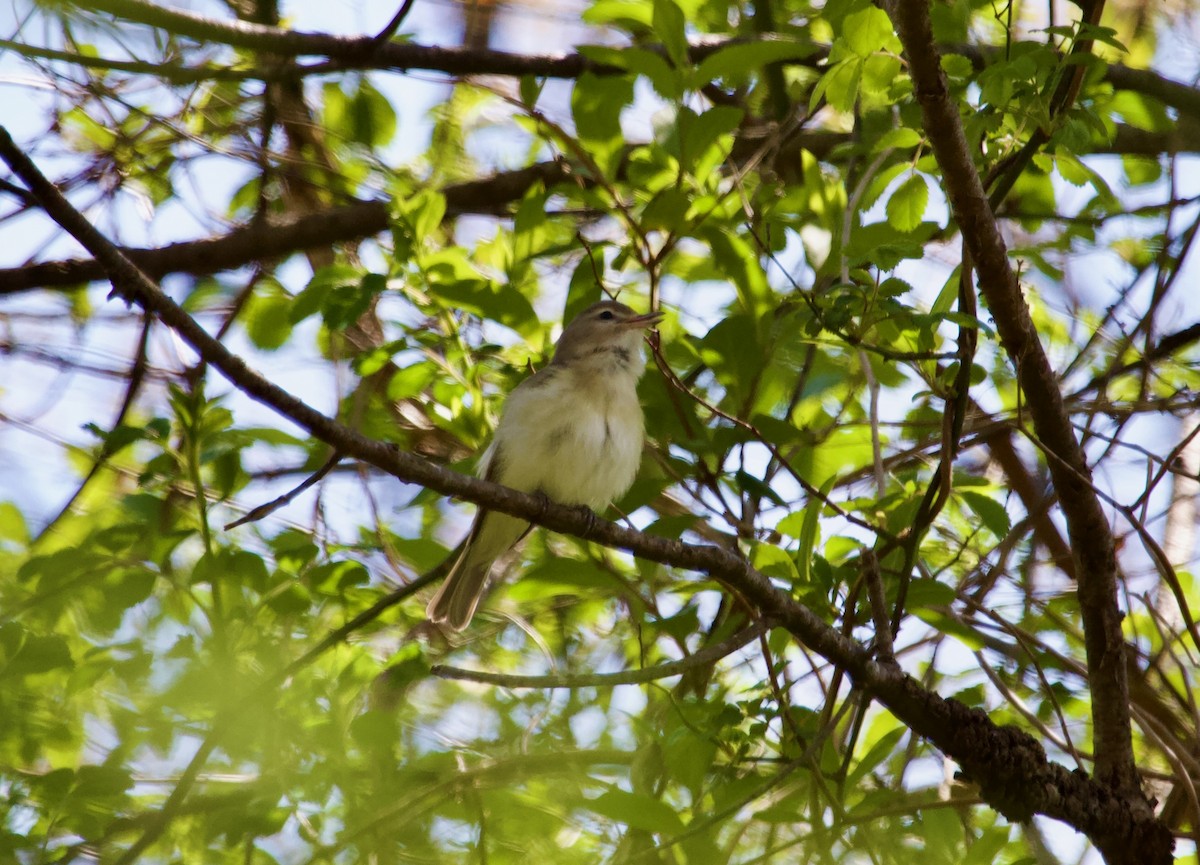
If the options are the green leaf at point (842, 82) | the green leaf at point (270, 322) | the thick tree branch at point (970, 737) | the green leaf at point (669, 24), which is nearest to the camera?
the green leaf at point (842, 82)

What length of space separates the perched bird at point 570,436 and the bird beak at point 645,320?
0.07m

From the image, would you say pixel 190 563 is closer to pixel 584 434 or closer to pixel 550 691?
pixel 550 691

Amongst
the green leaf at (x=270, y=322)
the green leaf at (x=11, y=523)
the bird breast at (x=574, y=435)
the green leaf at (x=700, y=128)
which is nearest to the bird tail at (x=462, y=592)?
the bird breast at (x=574, y=435)

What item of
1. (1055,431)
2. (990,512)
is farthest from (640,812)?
(1055,431)

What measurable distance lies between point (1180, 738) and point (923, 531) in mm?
2323

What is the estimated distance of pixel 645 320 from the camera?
15.5ft

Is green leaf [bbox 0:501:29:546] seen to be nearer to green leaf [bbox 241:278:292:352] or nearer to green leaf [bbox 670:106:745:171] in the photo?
green leaf [bbox 241:278:292:352]

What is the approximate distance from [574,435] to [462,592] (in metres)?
0.86

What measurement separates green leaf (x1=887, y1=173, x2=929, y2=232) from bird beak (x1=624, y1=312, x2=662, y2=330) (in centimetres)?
110

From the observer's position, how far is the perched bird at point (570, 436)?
5.26 m

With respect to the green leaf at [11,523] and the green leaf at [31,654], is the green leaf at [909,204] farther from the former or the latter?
the green leaf at [11,523]

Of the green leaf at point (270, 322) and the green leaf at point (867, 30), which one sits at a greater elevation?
the green leaf at point (270, 322)

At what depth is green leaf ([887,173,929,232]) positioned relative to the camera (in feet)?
11.3

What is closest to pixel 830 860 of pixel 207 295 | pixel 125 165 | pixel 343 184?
pixel 207 295
